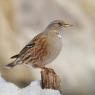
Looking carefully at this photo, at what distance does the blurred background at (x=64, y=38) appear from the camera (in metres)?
Answer: 5.88

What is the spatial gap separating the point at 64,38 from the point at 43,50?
232 centimetres

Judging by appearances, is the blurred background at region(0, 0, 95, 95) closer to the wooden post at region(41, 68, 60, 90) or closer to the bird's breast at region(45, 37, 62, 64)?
the bird's breast at region(45, 37, 62, 64)

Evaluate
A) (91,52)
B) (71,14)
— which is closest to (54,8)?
(71,14)

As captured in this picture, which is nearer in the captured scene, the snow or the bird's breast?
the snow

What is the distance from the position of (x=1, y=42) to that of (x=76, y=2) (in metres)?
0.87

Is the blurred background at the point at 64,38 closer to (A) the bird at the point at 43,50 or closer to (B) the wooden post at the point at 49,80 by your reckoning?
(A) the bird at the point at 43,50

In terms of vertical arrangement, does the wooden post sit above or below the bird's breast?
below

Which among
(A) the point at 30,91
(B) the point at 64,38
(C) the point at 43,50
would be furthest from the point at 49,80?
(B) the point at 64,38

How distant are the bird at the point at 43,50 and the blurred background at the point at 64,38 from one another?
1907 mm

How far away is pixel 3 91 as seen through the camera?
3.57m

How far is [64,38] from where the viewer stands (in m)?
6.12

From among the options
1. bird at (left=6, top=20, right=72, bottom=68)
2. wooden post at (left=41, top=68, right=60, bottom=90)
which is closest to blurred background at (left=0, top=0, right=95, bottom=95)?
bird at (left=6, top=20, right=72, bottom=68)

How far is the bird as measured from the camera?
3.77m

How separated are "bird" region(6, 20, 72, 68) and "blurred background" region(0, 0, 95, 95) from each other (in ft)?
6.26
